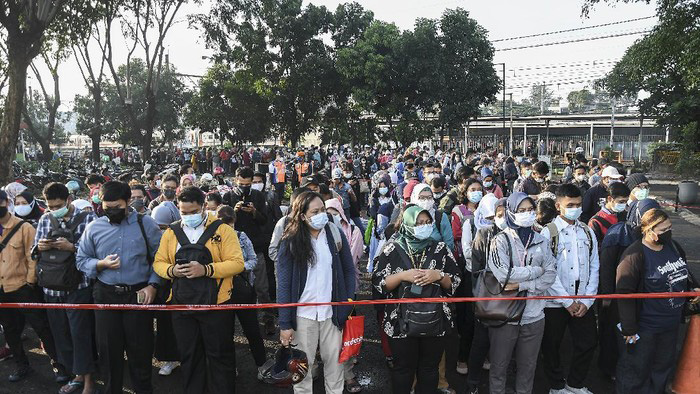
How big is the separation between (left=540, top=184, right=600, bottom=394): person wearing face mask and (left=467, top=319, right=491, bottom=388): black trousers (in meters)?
0.55

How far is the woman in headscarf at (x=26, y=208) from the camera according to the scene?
4.76 metres

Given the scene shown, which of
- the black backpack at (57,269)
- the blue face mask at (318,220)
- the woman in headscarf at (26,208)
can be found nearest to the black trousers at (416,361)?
the blue face mask at (318,220)

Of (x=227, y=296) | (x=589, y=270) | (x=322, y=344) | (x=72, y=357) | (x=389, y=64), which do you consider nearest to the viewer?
(x=322, y=344)

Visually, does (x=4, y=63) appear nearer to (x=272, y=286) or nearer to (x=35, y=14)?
(x=35, y=14)

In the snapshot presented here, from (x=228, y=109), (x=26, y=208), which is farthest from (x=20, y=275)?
(x=228, y=109)

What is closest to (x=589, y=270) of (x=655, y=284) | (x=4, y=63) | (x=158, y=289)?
(x=655, y=284)

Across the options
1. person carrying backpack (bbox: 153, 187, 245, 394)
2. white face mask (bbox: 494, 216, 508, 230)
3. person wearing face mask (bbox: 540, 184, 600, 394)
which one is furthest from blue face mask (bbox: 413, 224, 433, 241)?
person carrying backpack (bbox: 153, 187, 245, 394)

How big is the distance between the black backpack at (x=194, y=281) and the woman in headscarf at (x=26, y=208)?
2.20 m

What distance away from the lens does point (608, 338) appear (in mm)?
4457

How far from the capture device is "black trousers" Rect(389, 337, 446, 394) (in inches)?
135

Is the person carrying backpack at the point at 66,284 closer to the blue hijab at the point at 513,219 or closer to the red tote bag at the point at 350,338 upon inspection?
the red tote bag at the point at 350,338

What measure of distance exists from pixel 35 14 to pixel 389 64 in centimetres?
1543

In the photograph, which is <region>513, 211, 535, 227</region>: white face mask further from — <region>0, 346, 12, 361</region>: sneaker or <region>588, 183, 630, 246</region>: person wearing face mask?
<region>0, 346, 12, 361</region>: sneaker

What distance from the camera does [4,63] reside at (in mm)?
24188
